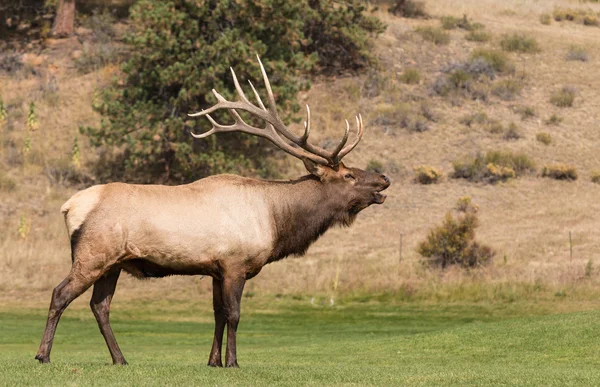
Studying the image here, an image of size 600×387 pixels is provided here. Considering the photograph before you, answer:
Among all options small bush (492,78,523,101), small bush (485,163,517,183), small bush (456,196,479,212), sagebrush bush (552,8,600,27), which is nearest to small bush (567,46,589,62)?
small bush (492,78,523,101)

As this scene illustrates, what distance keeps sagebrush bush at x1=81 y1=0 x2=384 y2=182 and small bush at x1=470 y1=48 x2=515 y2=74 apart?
49.6 feet

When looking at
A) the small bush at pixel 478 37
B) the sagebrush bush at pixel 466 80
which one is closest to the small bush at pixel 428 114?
the sagebrush bush at pixel 466 80

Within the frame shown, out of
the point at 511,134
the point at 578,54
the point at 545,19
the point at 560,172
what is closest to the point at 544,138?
the point at 511,134

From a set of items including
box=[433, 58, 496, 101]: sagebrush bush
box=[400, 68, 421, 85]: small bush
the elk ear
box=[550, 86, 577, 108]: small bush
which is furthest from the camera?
box=[400, 68, 421, 85]: small bush

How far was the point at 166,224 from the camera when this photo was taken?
1298 cm

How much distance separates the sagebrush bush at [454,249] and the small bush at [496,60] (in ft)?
73.9

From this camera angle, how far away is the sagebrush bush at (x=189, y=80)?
40.6 m

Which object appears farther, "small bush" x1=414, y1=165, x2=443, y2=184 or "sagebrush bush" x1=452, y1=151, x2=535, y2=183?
"sagebrush bush" x1=452, y1=151, x2=535, y2=183

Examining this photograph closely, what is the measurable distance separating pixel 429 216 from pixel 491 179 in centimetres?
536

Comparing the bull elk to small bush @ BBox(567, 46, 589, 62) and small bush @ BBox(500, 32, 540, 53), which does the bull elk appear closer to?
small bush @ BBox(500, 32, 540, 53)

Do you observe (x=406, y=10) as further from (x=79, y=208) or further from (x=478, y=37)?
(x=79, y=208)

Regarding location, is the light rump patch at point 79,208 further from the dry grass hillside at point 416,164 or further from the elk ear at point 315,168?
the dry grass hillside at point 416,164

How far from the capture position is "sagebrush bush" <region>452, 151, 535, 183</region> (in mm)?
45219

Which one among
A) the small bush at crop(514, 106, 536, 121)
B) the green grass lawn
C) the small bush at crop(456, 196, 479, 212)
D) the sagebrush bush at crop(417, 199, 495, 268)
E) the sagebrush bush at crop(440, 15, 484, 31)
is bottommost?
the sagebrush bush at crop(440, 15, 484, 31)
